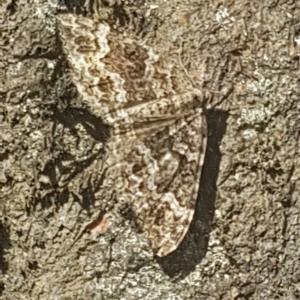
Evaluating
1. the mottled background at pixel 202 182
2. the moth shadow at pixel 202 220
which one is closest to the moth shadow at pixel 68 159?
the mottled background at pixel 202 182

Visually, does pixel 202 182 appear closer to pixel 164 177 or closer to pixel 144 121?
pixel 164 177

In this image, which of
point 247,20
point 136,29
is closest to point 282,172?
point 247,20

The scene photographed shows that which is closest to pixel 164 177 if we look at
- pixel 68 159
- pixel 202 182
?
pixel 202 182

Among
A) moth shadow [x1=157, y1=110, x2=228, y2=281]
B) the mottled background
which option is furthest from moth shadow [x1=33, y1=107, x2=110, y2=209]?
moth shadow [x1=157, y1=110, x2=228, y2=281]

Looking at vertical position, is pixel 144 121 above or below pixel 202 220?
above

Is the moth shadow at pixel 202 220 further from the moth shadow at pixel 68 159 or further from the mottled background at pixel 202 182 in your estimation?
the moth shadow at pixel 68 159

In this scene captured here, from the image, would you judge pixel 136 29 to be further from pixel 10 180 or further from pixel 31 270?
pixel 31 270

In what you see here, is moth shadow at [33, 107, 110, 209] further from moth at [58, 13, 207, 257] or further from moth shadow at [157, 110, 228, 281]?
moth shadow at [157, 110, 228, 281]

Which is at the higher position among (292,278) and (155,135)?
(155,135)
